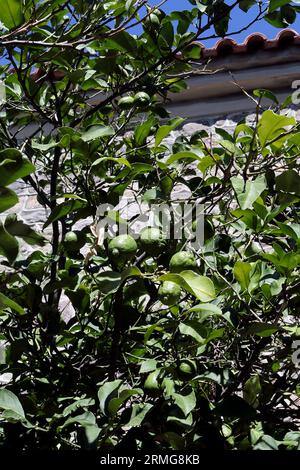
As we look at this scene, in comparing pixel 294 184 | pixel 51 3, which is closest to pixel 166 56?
pixel 51 3

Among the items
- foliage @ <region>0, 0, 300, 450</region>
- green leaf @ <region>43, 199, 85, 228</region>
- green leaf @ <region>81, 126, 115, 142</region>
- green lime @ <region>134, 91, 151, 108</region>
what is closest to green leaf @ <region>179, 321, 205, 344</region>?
foliage @ <region>0, 0, 300, 450</region>

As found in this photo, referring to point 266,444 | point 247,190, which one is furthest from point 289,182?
point 266,444

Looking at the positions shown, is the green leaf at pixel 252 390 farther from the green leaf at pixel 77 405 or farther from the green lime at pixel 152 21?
the green lime at pixel 152 21

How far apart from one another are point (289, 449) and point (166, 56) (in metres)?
1.12

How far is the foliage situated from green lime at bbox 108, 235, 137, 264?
1.2 inches

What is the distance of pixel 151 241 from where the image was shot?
1374mm

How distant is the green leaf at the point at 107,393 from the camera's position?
4.24ft

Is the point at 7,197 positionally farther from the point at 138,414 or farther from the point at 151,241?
the point at 138,414

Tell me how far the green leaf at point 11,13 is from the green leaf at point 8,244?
0.64 m

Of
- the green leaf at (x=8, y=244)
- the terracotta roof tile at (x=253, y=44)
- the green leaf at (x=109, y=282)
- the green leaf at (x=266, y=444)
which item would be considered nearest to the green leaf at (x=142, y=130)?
the green leaf at (x=109, y=282)

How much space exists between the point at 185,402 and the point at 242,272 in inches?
11.6

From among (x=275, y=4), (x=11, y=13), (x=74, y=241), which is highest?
(x=11, y=13)

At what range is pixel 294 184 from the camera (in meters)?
1.41
